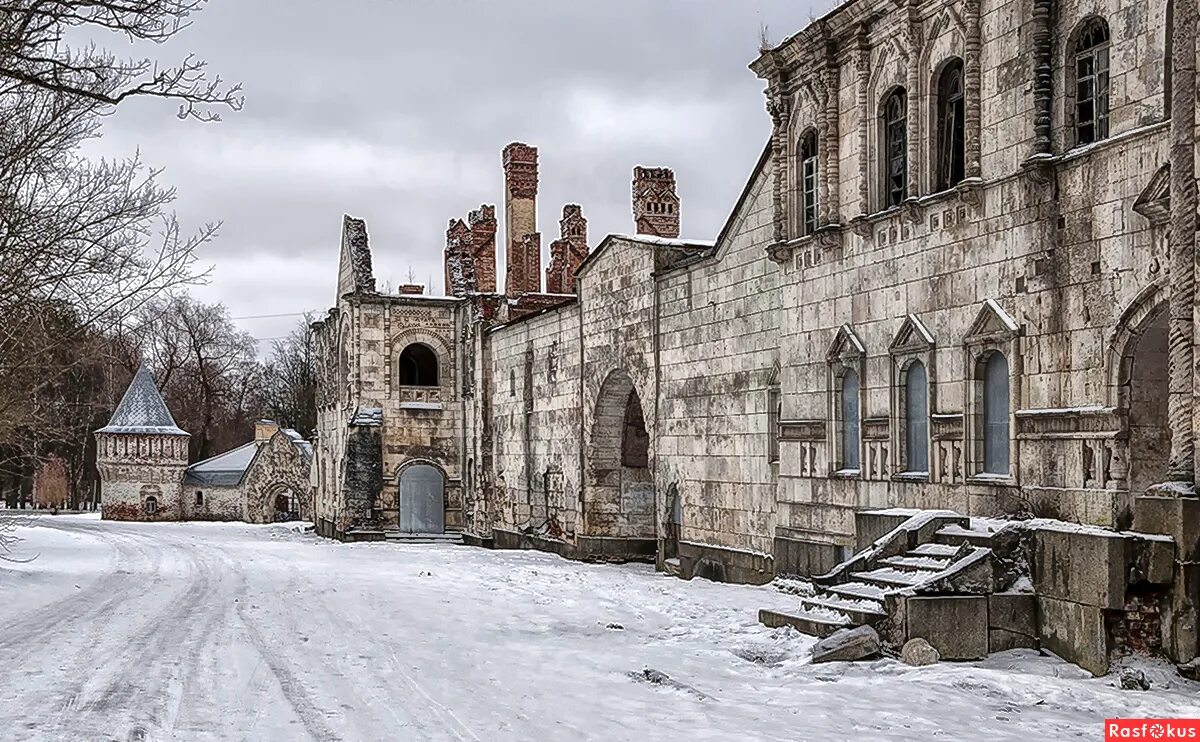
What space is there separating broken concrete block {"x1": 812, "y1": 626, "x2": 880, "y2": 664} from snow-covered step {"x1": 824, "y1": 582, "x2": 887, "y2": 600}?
42 centimetres

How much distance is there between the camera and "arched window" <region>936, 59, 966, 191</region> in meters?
13.4

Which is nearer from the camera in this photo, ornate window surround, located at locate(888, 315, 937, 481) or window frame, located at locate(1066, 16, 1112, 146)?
window frame, located at locate(1066, 16, 1112, 146)

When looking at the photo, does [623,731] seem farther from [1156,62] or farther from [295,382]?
[295,382]

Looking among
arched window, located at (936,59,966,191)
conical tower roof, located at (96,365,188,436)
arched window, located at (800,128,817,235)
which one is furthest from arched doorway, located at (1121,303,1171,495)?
conical tower roof, located at (96,365,188,436)

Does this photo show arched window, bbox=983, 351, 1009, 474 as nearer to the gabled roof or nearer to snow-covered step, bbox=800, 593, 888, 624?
snow-covered step, bbox=800, 593, 888, 624

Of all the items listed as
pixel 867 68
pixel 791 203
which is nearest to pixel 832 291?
pixel 791 203

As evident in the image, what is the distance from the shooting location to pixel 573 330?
25.3m

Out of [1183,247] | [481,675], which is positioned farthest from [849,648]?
[1183,247]

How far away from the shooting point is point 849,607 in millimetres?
10695

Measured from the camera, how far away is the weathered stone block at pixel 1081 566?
9.15m

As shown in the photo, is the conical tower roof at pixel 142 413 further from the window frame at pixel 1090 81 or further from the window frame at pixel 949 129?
the window frame at pixel 1090 81

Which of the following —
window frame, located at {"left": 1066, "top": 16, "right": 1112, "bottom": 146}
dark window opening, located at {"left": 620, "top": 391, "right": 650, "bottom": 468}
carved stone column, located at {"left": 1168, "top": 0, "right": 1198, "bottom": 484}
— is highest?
window frame, located at {"left": 1066, "top": 16, "right": 1112, "bottom": 146}

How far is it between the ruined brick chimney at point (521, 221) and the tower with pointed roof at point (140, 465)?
77.8 ft

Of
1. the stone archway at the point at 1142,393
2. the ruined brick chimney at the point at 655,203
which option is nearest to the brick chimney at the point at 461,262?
the ruined brick chimney at the point at 655,203
